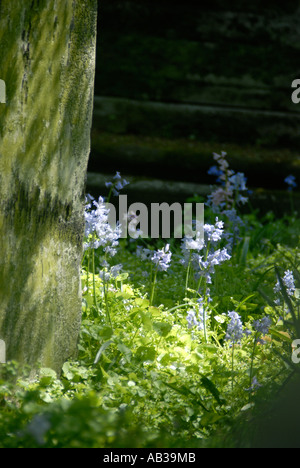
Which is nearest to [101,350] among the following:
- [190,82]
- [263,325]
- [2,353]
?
[2,353]

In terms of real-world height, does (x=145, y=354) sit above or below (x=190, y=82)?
below

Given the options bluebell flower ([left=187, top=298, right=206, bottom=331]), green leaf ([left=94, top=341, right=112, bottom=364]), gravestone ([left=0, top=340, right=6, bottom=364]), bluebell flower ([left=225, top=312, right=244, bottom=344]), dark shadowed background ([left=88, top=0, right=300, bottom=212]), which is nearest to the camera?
gravestone ([left=0, top=340, right=6, bottom=364])

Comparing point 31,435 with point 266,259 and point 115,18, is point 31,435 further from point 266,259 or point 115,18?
point 115,18

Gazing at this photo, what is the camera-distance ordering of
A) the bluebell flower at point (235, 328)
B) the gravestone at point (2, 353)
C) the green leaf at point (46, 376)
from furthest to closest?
the bluebell flower at point (235, 328) < the green leaf at point (46, 376) < the gravestone at point (2, 353)

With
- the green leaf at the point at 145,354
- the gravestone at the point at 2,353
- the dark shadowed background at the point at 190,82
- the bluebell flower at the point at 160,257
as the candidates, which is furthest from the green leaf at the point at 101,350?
the dark shadowed background at the point at 190,82

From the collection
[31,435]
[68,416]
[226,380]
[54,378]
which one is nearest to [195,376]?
[226,380]

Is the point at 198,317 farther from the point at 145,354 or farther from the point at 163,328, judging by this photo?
the point at 145,354

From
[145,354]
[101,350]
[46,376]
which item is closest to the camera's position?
[46,376]

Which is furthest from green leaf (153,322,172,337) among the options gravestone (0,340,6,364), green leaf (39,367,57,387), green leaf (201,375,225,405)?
gravestone (0,340,6,364)

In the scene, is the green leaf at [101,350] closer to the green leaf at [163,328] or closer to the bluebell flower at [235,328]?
the green leaf at [163,328]

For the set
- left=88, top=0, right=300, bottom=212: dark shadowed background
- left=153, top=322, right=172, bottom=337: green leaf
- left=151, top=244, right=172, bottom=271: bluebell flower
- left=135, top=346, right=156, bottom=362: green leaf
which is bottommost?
left=135, top=346, right=156, bottom=362: green leaf

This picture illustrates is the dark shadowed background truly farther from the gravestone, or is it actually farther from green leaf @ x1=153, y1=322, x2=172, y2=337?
the gravestone

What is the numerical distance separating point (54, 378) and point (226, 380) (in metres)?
0.77

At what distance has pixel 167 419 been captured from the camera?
7.39ft
